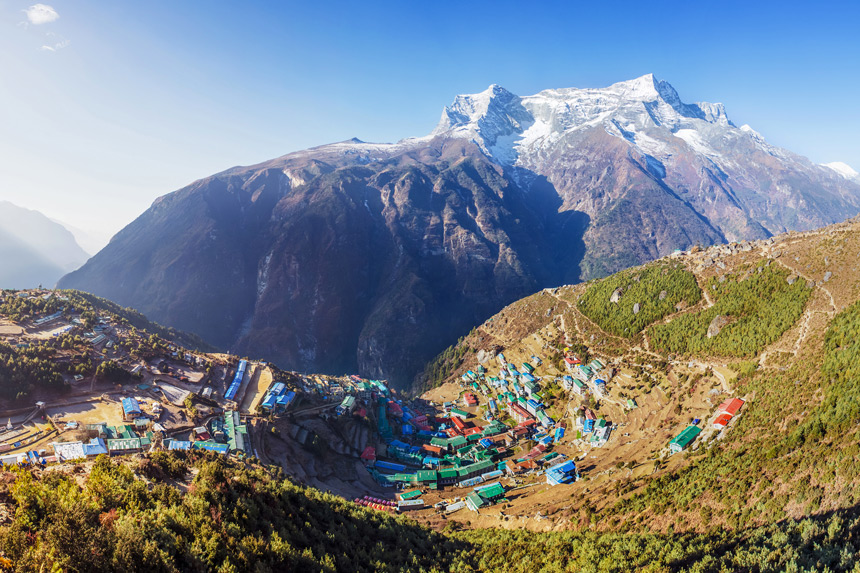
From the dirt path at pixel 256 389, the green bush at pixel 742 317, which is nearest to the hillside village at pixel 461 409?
the dirt path at pixel 256 389

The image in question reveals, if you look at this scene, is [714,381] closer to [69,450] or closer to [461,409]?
[461,409]

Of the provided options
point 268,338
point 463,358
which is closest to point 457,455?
point 463,358

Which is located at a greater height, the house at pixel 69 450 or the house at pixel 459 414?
the house at pixel 69 450

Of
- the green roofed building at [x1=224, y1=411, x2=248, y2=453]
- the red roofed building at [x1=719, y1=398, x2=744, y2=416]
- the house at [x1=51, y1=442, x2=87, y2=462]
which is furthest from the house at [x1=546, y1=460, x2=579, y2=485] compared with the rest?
the house at [x1=51, y1=442, x2=87, y2=462]

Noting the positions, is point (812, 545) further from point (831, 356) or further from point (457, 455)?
point (457, 455)

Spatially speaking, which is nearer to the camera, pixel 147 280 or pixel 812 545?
pixel 812 545

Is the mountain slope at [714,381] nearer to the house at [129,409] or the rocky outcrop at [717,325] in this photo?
the rocky outcrop at [717,325]

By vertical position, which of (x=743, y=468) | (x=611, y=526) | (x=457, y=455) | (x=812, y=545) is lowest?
(x=457, y=455)

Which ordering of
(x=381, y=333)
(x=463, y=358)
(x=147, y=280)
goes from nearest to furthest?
1. (x=463, y=358)
2. (x=381, y=333)
3. (x=147, y=280)

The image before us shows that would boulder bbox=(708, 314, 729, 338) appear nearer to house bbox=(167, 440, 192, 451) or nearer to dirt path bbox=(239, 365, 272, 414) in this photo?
dirt path bbox=(239, 365, 272, 414)
